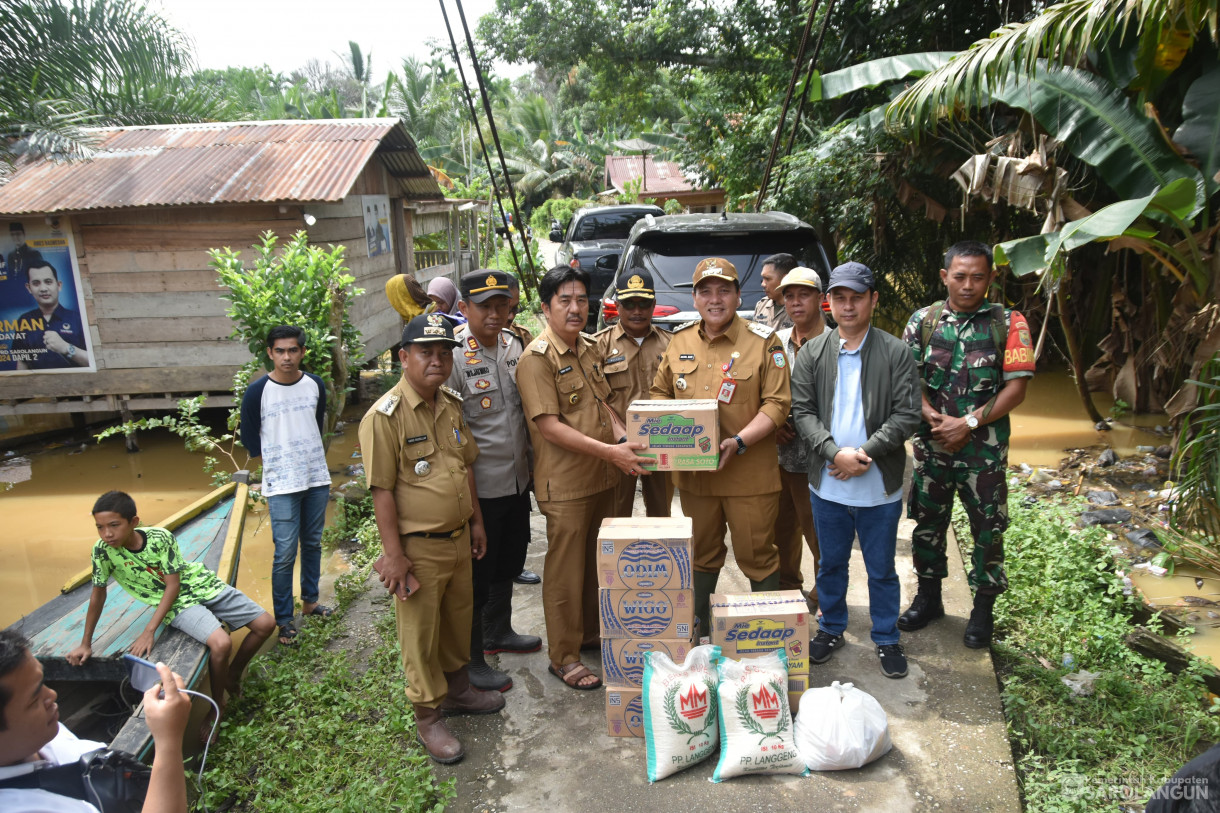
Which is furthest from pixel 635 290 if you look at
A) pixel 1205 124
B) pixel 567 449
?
pixel 1205 124

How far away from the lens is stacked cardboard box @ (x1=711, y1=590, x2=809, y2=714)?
10.9ft

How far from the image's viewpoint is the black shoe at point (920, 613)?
4.21 m

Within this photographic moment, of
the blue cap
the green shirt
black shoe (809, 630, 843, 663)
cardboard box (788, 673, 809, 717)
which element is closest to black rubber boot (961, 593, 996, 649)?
black shoe (809, 630, 843, 663)

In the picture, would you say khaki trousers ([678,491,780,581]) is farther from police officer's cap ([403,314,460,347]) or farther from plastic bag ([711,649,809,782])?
police officer's cap ([403,314,460,347])

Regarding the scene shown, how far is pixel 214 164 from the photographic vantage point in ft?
30.8

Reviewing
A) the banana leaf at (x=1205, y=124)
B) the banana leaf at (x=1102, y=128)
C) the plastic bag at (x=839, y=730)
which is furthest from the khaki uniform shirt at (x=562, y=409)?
the banana leaf at (x=1205, y=124)

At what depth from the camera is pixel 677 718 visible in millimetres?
3146

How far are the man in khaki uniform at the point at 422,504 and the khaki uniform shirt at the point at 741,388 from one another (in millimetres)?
1127

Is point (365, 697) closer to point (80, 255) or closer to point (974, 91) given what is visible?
point (974, 91)

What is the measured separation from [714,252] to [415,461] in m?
3.11

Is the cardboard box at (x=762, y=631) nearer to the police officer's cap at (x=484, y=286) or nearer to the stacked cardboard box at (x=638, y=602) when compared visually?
the stacked cardboard box at (x=638, y=602)

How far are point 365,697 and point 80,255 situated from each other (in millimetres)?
7851

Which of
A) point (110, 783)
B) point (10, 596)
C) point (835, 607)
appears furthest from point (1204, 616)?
point (10, 596)

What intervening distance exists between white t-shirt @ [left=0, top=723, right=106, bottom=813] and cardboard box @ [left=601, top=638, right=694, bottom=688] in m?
1.92
